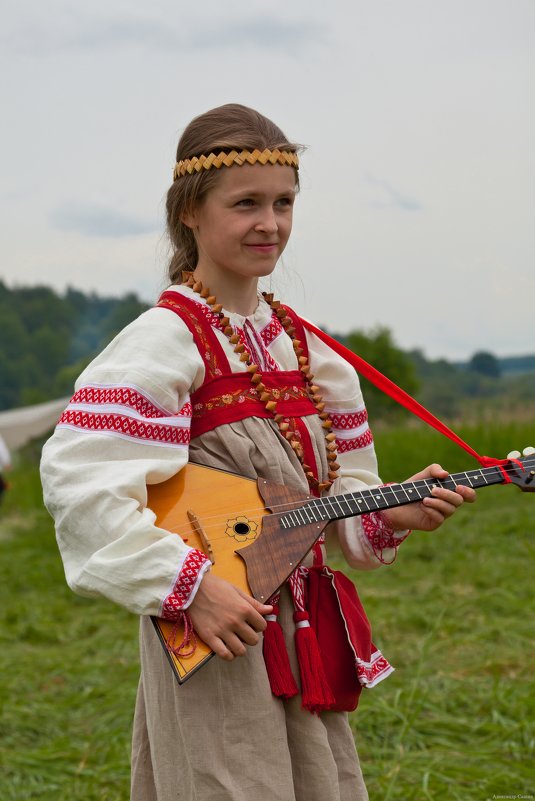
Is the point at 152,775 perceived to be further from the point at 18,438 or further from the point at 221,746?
the point at 18,438

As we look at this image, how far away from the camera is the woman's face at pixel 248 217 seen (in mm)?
1966

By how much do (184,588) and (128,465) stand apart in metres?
0.24

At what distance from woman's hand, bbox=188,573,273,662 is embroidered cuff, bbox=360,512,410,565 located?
479 mm

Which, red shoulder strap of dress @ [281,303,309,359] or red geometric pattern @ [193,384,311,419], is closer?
red geometric pattern @ [193,384,311,419]

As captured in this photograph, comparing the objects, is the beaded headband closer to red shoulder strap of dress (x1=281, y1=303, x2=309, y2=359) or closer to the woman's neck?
the woman's neck

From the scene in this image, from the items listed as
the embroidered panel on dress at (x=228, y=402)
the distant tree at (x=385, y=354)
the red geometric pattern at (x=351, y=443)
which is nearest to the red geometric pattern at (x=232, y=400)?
the embroidered panel on dress at (x=228, y=402)

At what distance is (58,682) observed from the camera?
4.46 m

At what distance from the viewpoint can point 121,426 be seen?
1.81 metres

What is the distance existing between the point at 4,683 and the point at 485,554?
3.21 m

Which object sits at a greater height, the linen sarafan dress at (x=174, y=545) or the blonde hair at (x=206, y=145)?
the blonde hair at (x=206, y=145)

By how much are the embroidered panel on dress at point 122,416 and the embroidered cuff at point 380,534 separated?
508 millimetres

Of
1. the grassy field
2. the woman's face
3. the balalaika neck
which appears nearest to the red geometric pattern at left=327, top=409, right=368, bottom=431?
the balalaika neck

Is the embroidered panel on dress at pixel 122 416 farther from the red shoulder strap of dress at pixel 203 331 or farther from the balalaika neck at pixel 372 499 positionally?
the balalaika neck at pixel 372 499

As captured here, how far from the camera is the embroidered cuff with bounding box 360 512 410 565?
214cm
